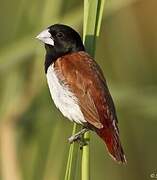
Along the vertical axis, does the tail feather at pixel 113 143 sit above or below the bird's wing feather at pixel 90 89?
below

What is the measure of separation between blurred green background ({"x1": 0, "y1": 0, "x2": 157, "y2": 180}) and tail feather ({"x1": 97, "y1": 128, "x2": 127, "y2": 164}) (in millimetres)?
211

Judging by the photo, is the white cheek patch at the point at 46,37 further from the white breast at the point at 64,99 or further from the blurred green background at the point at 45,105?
the white breast at the point at 64,99

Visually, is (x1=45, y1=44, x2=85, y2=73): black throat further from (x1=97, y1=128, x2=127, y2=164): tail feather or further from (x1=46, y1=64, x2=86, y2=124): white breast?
(x1=97, y1=128, x2=127, y2=164): tail feather

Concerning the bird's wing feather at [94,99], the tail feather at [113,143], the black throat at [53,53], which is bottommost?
the tail feather at [113,143]

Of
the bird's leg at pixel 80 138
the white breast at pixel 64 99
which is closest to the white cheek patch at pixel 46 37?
the white breast at pixel 64 99

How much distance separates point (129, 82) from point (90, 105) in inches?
22.6

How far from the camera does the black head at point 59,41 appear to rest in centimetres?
266

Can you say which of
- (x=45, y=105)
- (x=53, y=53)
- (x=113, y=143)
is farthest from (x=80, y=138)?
(x=53, y=53)

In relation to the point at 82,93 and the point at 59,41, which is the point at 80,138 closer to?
the point at 82,93

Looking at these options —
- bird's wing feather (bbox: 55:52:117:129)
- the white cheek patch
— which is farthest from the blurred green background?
bird's wing feather (bbox: 55:52:117:129)

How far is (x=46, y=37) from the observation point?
105 inches

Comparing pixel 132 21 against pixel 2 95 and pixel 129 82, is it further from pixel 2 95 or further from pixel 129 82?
pixel 2 95

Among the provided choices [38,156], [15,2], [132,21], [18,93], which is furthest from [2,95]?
[132,21]

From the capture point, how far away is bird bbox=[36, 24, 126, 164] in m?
2.35
